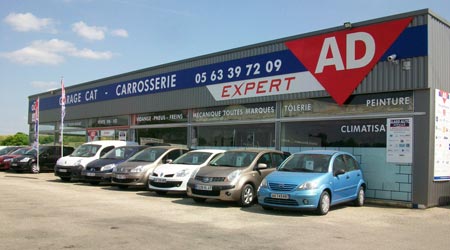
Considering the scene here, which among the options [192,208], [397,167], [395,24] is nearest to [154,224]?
[192,208]

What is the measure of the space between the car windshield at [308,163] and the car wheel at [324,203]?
2.32 feet

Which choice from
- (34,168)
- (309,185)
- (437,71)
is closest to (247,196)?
(309,185)

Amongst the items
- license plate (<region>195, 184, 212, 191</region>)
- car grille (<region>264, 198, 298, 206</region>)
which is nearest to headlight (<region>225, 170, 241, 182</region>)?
license plate (<region>195, 184, 212, 191</region>)

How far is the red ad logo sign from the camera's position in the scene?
46.5 ft

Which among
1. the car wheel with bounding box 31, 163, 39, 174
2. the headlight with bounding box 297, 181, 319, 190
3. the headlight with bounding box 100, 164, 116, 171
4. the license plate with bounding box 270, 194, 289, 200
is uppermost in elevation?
the headlight with bounding box 297, 181, 319, 190

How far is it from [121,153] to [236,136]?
4744mm

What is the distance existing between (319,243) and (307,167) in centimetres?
428

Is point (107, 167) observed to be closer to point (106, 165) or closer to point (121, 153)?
point (106, 165)

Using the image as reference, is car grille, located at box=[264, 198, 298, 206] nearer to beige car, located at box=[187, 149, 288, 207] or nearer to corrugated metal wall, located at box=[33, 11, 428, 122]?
beige car, located at box=[187, 149, 288, 207]

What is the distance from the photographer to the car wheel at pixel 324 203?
10801mm

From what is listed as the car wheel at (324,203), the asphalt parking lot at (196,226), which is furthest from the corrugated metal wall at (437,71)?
the car wheel at (324,203)

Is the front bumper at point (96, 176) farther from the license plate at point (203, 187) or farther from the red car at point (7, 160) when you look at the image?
the red car at point (7, 160)

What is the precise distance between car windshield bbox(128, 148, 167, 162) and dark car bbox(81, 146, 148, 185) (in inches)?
38.7

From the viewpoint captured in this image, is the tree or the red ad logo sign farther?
the tree
